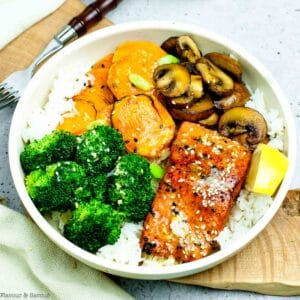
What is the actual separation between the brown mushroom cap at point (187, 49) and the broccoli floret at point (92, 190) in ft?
2.43

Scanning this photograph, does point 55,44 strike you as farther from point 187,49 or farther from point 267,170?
point 267,170

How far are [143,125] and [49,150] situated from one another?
1.45 ft

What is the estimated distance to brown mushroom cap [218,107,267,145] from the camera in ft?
10.9

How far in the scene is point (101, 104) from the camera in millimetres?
3496

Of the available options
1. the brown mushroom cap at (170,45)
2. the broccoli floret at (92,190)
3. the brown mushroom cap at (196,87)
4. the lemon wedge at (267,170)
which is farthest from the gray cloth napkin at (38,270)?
the brown mushroom cap at (170,45)

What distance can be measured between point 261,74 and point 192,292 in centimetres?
111

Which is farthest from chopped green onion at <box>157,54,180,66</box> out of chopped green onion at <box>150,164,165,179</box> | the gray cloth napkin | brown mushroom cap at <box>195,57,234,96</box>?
the gray cloth napkin

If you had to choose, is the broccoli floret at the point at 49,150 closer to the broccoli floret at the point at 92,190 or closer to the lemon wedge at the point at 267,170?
the broccoli floret at the point at 92,190

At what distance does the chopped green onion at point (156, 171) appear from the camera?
3316 millimetres

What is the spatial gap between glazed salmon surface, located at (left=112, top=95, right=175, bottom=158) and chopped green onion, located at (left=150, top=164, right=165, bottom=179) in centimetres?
5

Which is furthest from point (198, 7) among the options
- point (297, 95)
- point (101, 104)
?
point (101, 104)

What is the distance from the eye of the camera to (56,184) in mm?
3176

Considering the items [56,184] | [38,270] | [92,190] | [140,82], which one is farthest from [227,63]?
[38,270]

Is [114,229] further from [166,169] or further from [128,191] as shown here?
[166,169]
